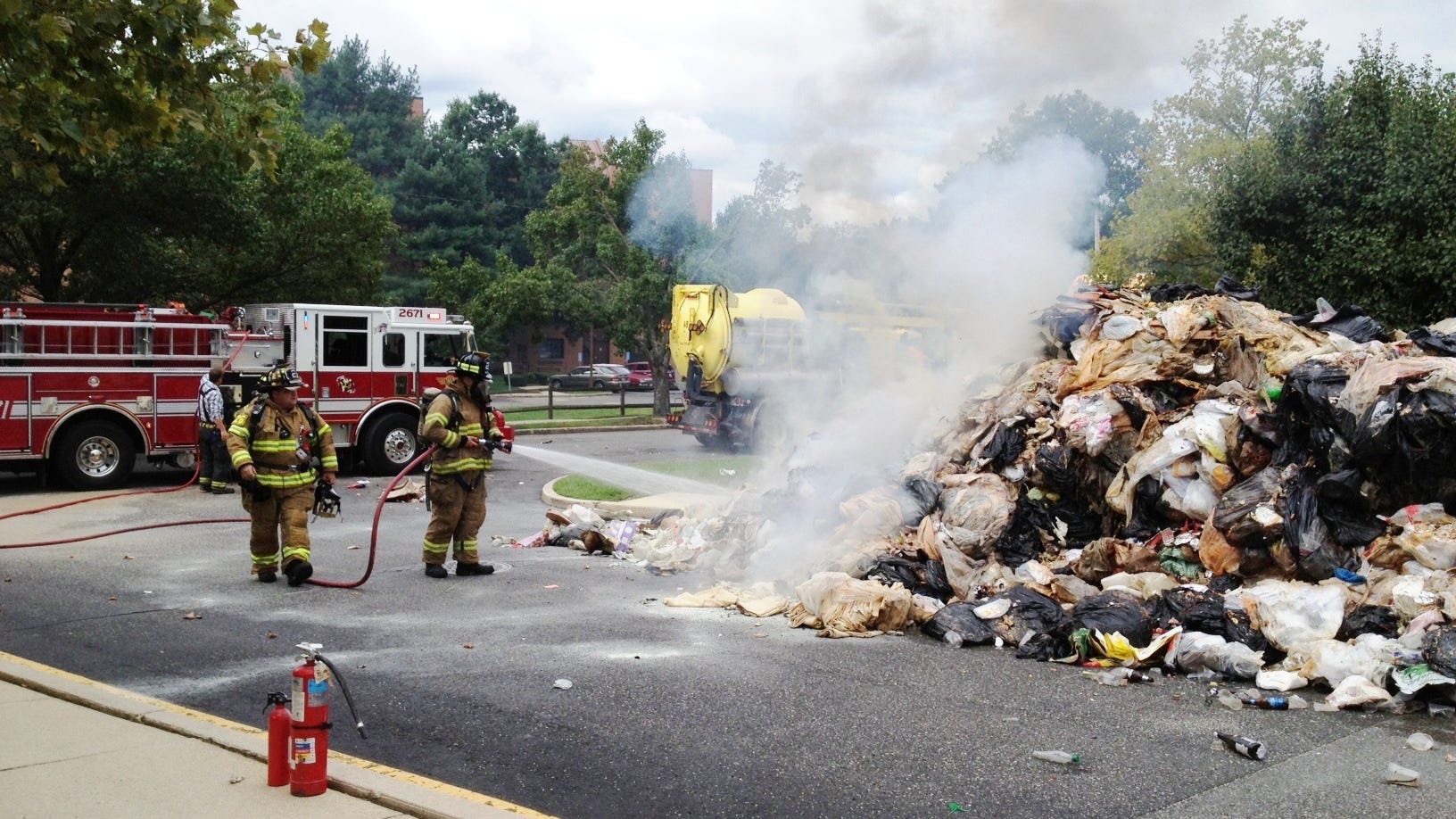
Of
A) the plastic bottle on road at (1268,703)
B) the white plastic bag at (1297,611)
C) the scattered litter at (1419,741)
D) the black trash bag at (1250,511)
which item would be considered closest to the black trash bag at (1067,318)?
the black trash bag at (1250,511)

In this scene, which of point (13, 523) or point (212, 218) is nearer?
point (13, 523)

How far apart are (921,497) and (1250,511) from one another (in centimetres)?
242

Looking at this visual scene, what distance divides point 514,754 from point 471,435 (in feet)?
14.1

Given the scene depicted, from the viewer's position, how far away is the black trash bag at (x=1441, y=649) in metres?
5.70

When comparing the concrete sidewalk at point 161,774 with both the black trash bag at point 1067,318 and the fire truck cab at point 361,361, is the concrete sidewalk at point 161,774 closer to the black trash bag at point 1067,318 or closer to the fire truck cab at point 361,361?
the black trash bag at point 1067,318

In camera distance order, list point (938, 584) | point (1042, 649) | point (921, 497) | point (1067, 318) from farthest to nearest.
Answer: point (1067, 318)
point (921, 497)
point (938, 584)
point (1042, 649)

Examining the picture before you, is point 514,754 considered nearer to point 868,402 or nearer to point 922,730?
point 922,730

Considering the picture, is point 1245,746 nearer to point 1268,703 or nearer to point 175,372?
point 1268,703

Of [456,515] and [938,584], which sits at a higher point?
[456,515]

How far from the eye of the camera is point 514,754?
16.5 feet

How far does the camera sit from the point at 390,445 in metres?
16.7

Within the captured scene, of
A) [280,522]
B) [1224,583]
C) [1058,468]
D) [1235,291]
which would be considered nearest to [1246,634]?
[1224,583]

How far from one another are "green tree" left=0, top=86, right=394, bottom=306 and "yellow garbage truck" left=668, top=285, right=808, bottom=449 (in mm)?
6772

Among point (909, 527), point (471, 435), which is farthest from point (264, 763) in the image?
point (909, 527)
